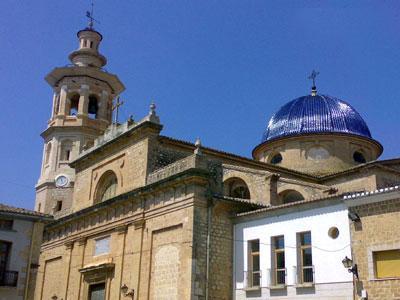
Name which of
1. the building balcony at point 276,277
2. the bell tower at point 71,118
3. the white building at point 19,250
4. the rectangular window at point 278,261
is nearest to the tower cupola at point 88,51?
the bell tower at point 71,118

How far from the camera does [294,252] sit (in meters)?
17.7

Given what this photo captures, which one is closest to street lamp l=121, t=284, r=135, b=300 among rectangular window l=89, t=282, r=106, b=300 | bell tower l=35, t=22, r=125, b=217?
rectangular window l=89, t=282, r=106, b=300

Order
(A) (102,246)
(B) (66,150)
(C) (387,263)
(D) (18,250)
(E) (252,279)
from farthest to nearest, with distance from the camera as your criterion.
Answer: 1. (B) (66,150)
2. (A) (102,246)
3. (D) (18,250)
4. (E) (252,279)
5. (C) (387,263)

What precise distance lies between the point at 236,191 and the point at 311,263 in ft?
24.6

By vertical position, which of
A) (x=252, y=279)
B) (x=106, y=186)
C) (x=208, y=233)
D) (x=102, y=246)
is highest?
(x=106, y=186)

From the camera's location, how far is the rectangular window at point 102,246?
24420 mm

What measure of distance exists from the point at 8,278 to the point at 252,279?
873 cm

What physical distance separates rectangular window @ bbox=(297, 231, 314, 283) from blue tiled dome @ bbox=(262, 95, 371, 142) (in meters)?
15.7

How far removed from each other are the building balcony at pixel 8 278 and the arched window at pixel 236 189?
907cm

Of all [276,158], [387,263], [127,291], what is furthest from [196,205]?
[276,158]

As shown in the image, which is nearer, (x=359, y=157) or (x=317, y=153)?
→ (x=317, y=153)

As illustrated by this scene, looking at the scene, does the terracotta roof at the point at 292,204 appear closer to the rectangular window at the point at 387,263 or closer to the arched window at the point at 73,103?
the rectangular window at the point at 387,263

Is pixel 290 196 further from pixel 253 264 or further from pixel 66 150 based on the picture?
pixel 66 150

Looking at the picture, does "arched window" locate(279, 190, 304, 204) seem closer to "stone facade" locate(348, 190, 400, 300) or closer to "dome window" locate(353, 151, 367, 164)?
"stone facade" locate(348, 190, 400, 300)
